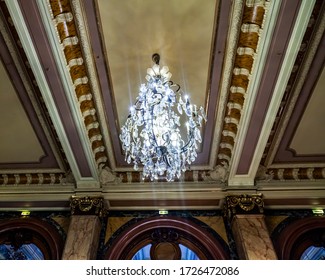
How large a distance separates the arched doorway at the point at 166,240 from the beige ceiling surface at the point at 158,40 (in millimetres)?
2840

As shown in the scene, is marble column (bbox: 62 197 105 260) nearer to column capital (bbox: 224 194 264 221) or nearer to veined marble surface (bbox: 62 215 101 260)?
veined marble surface (bbox: 62 215 101 260)

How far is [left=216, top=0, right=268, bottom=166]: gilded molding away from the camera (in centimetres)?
367

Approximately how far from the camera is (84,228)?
222 inches

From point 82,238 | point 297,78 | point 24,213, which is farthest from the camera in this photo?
point 24,213

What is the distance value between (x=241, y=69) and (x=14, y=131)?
4227 mm

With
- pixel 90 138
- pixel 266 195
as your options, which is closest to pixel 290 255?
pixel 266 195

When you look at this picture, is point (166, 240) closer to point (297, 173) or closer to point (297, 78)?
point (297, 173)

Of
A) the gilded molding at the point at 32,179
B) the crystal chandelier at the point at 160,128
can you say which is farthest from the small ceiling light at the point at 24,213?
the crystal chandelier at the point at 160,128

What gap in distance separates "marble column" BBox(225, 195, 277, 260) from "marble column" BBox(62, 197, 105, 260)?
107 inches

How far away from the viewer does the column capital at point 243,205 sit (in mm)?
5742

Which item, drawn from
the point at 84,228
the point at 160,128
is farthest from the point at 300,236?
the point at 84,228

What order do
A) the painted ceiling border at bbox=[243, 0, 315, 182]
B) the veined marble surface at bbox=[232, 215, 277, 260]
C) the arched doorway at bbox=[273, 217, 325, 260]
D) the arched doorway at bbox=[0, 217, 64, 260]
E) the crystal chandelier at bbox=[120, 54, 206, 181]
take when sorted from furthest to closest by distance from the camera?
the arched doorway at bbox=[0, 217, 64, 260] → the arched doorway at bbox=[273, 217, 325, 260] → the veined marble surface at bbox=[232, 215, 277, 260] → the crystal chandelier at bbox=[120, 54, 206, 181] → the painted ceiling border at bbox=[243, 0, 315, 182]

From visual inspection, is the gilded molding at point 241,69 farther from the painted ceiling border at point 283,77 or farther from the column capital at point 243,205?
the column capital at point 243,205

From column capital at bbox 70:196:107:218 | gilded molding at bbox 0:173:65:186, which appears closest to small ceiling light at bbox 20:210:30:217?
gilded molding at bbox 0:173:65:186
